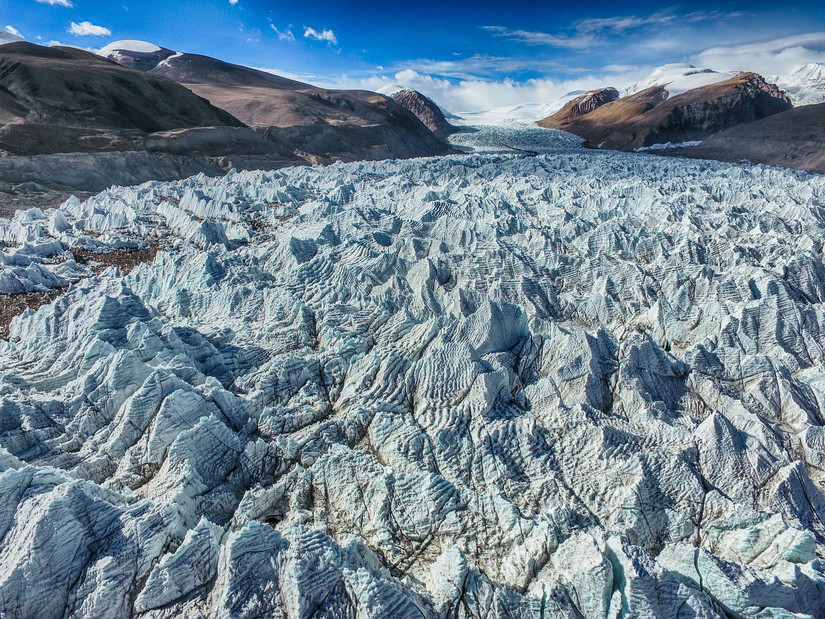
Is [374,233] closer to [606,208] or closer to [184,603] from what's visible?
[606,208]

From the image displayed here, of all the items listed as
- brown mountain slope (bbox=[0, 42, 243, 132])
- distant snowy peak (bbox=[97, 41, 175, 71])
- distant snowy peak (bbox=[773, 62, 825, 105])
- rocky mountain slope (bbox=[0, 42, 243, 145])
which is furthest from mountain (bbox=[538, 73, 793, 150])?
distant snowy peak (bbox=[97, 41, 175, 71])

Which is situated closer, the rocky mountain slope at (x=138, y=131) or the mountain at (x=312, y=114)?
the rocky mountain slope at (x=138, y=131)

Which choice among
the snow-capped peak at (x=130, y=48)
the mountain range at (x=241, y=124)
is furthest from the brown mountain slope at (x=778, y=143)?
the snow-capped peak at (x=130, y=48)

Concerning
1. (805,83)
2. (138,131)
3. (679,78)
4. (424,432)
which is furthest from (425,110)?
(424,432)

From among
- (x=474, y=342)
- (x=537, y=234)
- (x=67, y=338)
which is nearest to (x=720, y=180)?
(x=537, y=234)

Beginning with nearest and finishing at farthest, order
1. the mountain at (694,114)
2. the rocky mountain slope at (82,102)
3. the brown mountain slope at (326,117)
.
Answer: the rocky mountain slope at (82,102) → the brown mountain slope at (326,117) → the mountain at (694,114)

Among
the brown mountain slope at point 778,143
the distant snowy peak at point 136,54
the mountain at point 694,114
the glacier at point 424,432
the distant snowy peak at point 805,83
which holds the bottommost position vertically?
the glacier at point 424,432

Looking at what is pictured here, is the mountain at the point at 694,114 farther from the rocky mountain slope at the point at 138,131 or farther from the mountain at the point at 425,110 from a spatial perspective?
the rocky mountain slope at the point at 138,131
